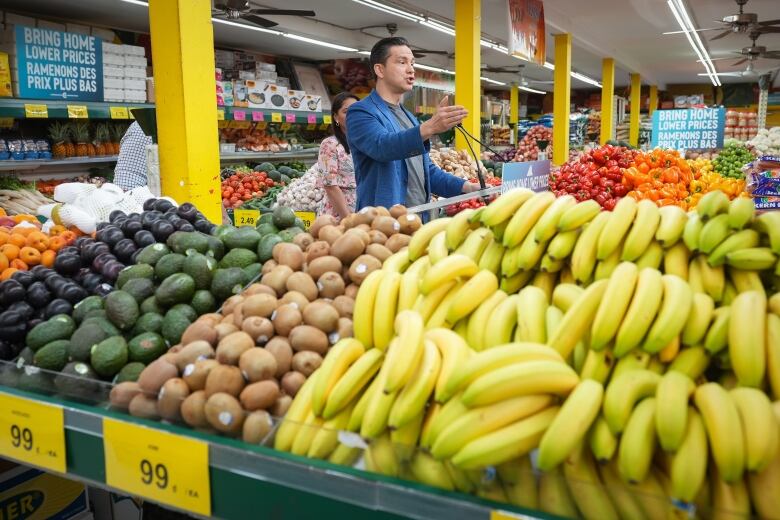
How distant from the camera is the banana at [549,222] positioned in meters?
1.37

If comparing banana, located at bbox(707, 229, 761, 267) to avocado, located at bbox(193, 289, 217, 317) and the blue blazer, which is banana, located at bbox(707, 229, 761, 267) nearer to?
avocado, located at bbox(193, 289, 217, 317)

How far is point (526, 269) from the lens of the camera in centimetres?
141

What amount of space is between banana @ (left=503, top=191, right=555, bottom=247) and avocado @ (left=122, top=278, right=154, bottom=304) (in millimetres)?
1052

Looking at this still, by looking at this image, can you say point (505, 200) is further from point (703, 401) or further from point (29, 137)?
point (29, 137)

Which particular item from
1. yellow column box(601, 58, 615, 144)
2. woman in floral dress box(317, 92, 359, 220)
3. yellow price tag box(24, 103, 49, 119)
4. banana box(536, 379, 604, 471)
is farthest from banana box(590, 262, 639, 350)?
yellow column box(601, 58, 615, 144)

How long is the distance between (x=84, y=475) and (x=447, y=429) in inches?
32.2

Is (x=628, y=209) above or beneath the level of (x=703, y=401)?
above

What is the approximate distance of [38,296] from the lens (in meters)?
1.99

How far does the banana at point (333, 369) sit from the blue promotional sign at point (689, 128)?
31.5ft

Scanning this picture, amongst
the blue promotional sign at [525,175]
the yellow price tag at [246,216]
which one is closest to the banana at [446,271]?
the blue promotional sign at [525,175]

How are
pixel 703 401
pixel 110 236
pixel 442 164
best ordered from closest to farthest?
pixel 703 401
pixel 110 236
pixel 442 164

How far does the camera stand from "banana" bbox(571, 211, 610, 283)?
4.35 ft

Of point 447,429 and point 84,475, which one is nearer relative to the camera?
point 447,429

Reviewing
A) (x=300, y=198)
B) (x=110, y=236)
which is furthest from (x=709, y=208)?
(x=300, y=198)
